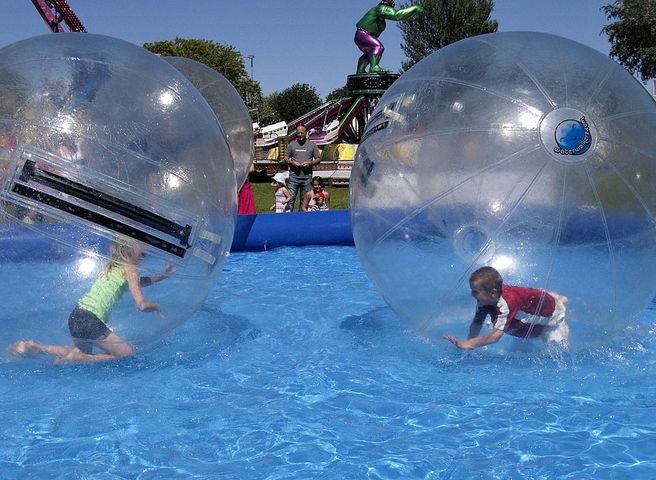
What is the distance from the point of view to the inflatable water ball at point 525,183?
3.71m

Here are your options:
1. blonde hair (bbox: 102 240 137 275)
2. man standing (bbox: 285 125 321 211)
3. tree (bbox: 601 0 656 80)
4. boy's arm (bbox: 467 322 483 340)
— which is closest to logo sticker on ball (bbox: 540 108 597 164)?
boy's arm (bbox: 467 322 483 340)

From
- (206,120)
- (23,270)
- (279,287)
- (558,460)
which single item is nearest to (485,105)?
(206,120)

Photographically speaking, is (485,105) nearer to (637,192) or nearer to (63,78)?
(637,192)

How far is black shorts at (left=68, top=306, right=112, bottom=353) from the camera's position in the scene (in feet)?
12.3

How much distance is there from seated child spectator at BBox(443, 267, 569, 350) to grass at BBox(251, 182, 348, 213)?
10.3m

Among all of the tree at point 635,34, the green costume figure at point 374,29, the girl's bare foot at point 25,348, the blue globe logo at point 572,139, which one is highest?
the tree at point 635,34

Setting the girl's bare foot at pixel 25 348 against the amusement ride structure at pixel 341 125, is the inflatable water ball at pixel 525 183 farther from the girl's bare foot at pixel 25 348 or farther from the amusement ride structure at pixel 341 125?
the amusement ride structure at pixel 341 125

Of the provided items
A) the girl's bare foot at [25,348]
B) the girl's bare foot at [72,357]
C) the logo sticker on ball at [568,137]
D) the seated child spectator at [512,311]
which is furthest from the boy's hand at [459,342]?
the girl's bare foot at [25,348]

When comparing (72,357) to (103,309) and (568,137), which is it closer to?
(103,309)

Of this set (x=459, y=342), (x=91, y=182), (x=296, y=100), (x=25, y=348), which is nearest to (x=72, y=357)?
(x=25, y=348)

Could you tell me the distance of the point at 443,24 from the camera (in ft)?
170

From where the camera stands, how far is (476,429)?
3.38 m

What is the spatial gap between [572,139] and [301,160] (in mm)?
7852

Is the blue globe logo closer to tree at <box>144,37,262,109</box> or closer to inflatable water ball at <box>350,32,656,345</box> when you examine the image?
inflatable water ball at <box>350,32,656,345</box>
